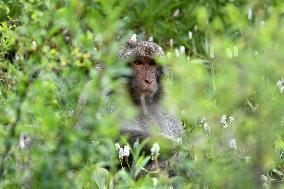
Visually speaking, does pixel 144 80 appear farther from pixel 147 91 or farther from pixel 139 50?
pixel 139 50

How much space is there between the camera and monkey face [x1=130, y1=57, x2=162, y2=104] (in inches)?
256

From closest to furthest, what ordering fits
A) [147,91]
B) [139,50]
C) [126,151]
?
[126,151], [147,91], [139,50]

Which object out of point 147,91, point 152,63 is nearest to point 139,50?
point 152,63

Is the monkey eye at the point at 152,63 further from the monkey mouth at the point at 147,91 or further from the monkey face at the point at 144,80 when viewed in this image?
the monkey mouth at the point at 147,91

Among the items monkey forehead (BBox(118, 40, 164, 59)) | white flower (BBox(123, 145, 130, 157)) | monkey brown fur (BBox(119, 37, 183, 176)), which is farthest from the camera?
monkey forehead (BBox(118, 40, 164, 59))

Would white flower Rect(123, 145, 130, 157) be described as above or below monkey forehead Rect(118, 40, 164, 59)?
below

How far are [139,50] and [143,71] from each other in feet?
0.46

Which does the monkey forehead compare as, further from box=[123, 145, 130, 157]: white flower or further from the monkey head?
box=[123, 145, 130, 157]: white flower

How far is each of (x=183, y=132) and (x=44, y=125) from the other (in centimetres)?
293

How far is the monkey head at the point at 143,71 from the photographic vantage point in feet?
21.3

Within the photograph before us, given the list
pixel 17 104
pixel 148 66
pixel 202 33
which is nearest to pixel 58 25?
pixel 17 104

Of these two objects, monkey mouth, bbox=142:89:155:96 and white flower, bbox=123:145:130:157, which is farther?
monkey mouth, bbox=142:89:155:96

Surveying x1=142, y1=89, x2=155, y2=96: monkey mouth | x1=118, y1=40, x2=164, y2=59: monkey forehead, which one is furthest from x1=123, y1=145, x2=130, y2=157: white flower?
x1=118, y1=40, x2=164, y2=59: monkey forehead

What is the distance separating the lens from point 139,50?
6.59 m
